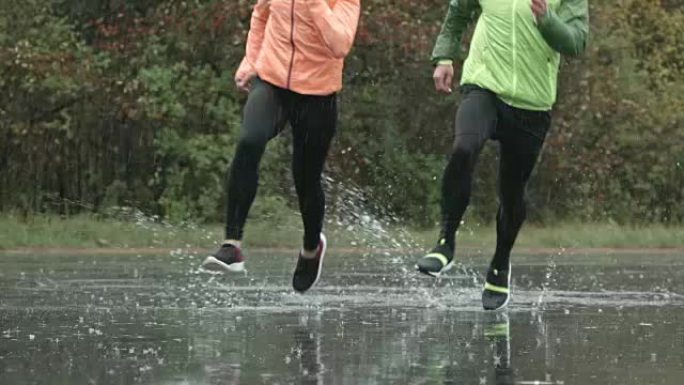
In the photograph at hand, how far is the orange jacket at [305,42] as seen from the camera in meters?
8.92

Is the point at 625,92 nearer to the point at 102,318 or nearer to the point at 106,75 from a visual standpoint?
the point at 106,75

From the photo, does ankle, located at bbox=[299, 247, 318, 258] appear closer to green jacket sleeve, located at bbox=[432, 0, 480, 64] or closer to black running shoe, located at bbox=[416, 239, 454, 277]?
black running shoe, located at bbox=[416, 239, 454, 277]

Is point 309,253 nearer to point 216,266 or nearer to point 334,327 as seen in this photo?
point 334,327

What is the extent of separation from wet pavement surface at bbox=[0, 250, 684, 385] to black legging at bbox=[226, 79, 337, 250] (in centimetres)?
64

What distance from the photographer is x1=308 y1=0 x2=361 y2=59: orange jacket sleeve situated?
8.88m

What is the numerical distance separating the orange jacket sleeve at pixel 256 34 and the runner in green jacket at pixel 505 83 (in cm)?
103

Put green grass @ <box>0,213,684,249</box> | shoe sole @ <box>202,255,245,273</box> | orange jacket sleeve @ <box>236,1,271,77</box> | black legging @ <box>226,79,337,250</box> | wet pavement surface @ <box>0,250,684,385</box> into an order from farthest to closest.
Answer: green grass @ <box>0,213,684,249</box>
orange jacket sleeve @ <box>236,1,271,77</box>
black legging @ <box>226,79,337,250</box>
shoe sole @ <box>202,255,245,273</box>
wet pavement surface @ <box>0,250,684,385</box>

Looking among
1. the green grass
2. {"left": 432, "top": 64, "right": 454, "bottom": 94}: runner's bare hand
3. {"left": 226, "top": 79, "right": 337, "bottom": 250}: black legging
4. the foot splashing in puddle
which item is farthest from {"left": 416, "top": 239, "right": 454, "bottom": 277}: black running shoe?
the green grass

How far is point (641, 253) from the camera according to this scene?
64.3 ft

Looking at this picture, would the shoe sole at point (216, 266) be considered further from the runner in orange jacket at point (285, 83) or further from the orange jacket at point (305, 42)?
the orange jacket at point (305, 42)

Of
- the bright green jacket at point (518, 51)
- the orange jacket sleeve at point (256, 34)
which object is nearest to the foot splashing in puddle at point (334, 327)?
the bright green jacket at point (518, 51)

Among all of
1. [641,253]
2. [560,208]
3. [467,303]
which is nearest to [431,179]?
[560,208]

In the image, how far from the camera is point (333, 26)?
29.1 feet

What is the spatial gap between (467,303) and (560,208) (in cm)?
1491
